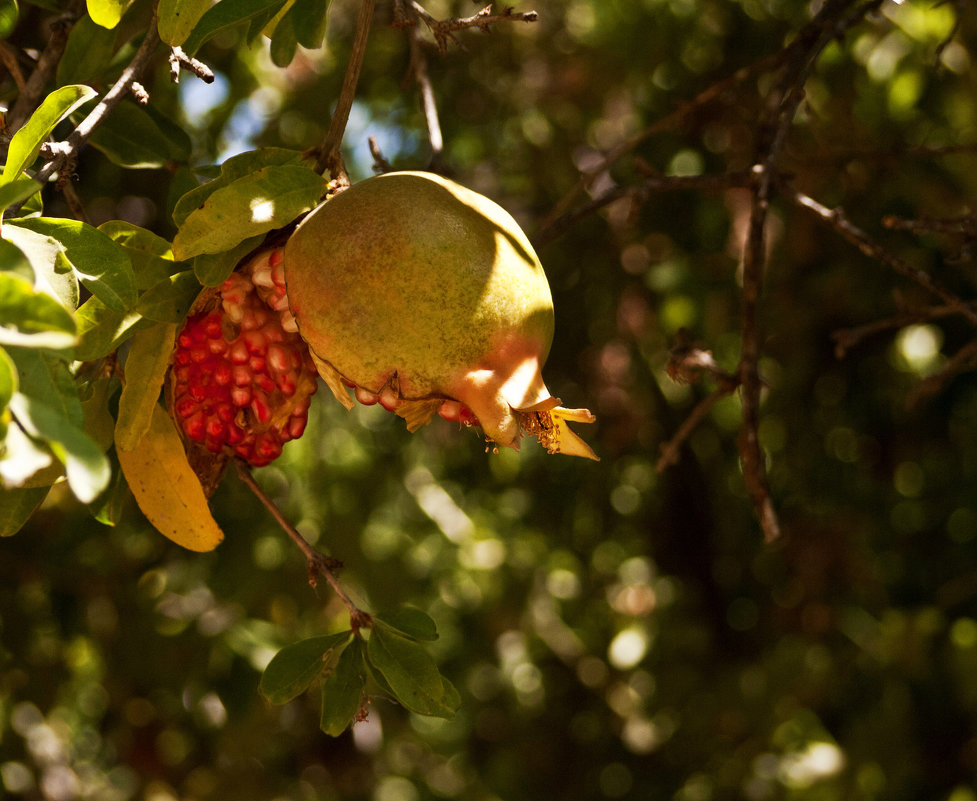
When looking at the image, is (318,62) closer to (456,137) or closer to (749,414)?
(456,137)

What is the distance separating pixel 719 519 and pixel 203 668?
124 centimetres

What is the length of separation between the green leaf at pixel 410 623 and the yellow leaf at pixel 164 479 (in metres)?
0.17

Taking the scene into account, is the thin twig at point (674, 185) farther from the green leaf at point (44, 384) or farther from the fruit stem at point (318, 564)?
the green leaf at point (44, 384)

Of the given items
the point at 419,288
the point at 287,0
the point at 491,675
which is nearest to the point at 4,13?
the point at 287,0

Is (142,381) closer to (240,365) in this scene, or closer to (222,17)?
(240,365)

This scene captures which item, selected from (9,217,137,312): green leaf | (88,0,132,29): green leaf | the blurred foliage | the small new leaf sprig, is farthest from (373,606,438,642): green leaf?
the blurred foliage

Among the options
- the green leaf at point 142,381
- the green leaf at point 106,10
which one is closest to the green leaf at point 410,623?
the green leaf at point 142,381

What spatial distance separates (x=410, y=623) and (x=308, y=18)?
1.99 feet

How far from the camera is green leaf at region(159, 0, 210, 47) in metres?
0.83

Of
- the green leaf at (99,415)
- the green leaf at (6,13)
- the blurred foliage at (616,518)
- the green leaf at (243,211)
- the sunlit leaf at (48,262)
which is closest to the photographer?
the sunlit leaf at (48,262)

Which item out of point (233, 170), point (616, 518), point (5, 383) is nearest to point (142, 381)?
point (233, 170)

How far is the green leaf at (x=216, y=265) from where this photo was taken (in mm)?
783

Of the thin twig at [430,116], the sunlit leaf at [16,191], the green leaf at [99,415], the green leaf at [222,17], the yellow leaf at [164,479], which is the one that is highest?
the sunlit leaf at [16,191]

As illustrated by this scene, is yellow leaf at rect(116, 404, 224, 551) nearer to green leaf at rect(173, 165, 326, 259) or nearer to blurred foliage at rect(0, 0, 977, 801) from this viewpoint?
green leaf at rect(173, 165, 326, 259)
